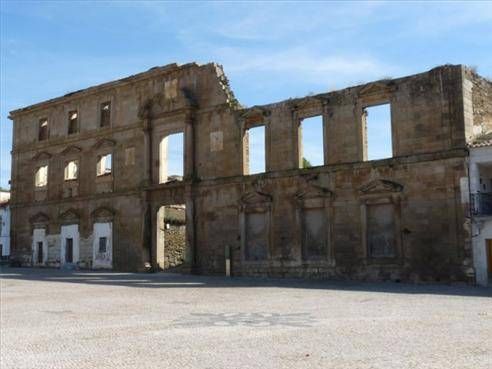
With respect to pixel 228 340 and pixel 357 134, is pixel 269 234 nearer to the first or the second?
pixel 357 134

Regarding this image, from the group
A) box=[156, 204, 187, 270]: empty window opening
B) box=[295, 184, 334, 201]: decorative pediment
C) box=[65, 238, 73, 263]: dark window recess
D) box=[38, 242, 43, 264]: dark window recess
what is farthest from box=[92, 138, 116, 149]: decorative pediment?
box=[295, 184, 334, 201]: decorative pediment

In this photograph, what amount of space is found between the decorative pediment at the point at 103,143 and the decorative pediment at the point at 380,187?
1482 centimetres

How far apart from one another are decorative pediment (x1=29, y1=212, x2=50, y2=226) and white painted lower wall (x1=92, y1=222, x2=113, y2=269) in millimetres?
4437

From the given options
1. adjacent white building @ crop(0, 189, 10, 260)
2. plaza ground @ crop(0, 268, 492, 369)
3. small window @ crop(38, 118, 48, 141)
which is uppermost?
small window @ crop(38, 118, 48, 141)

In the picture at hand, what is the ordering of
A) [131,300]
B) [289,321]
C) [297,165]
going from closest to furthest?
[289,321], [131,300], [297,165]

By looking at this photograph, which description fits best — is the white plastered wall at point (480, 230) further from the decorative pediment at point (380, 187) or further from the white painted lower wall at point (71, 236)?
the white painted lower wall at point (71, 236)

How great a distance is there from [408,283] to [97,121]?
19.6 metres

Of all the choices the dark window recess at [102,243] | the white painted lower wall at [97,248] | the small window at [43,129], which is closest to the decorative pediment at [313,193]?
the white painted lower wall at [97,248]

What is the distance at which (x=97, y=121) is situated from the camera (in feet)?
108

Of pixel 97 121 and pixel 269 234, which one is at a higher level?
pixel 97 121

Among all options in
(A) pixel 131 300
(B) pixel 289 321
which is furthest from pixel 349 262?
(B) pixel 289 321

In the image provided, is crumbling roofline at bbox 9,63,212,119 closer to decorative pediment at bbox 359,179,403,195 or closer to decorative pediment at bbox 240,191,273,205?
decorative pediment at bbox 240,191,273,205

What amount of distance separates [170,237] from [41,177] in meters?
9.90

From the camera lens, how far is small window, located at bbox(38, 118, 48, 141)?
119 ft
